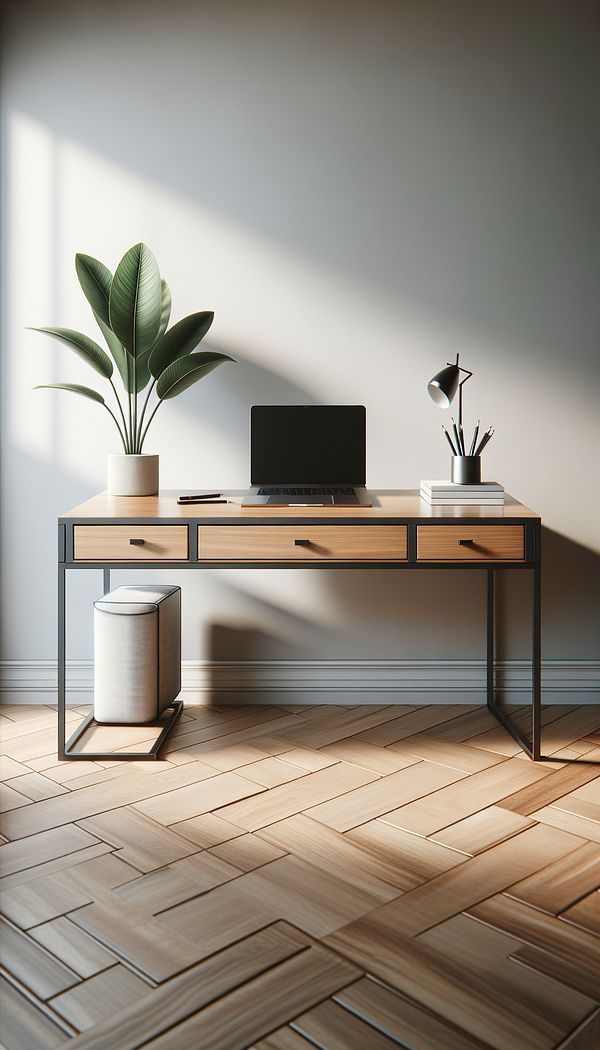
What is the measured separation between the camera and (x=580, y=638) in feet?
10.1

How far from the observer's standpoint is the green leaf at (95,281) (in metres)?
2.67

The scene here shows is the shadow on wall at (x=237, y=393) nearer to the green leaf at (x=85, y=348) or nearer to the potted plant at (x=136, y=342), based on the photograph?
the potted plant at (x=136, y=342)

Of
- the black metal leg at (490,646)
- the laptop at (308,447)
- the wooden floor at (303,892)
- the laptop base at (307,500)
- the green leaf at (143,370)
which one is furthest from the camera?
the black metal leg at (490,646)

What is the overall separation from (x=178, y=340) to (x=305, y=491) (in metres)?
0.57

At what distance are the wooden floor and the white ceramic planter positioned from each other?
0.72 m

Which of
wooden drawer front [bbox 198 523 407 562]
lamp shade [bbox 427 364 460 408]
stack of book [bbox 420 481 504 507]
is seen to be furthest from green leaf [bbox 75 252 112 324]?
stack of book [bbox 420 481 504 507]

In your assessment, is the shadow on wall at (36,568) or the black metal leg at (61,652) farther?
the shadow on wall at (36,568)

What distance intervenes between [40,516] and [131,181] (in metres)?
1.10

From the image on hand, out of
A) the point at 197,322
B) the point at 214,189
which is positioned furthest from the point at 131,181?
the point at 197,322

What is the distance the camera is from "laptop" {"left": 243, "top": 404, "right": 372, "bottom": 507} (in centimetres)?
284

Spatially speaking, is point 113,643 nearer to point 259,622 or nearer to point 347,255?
point 259,622

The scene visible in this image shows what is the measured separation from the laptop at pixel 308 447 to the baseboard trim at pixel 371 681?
0.62 m

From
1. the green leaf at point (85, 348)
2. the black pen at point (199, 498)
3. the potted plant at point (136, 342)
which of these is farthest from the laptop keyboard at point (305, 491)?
the green leaf at point (85, 348)

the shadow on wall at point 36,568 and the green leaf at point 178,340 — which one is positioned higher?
the green leaf at point 178,340
